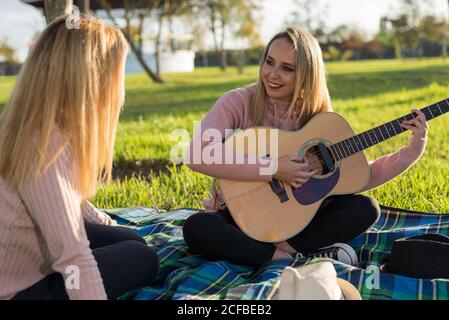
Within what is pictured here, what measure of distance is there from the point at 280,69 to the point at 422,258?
1.15 m

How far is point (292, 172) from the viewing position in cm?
289

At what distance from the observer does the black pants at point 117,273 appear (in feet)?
7.13

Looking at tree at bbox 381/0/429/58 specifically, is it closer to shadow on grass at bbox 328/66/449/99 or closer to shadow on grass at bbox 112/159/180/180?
shadow on grass at bbox 328/66/449/99

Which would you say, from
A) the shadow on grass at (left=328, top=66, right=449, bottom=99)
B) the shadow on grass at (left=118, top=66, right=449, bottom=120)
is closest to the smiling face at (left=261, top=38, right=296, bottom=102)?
the shadow on grass at (left=118, top=66, right=449, bottom=120)

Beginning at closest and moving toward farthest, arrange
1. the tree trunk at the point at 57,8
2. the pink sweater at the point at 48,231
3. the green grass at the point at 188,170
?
the pink sweater at the point at 48,231, the green grass at the point at 188,170, the tree trunk at the point at 57,8

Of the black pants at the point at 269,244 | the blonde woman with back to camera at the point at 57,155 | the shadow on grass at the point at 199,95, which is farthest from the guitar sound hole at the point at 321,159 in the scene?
the shadow on grass at the point at 199,95

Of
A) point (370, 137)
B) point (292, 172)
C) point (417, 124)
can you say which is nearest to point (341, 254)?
point (292, 172)

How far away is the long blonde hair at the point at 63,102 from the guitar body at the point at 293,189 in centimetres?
92

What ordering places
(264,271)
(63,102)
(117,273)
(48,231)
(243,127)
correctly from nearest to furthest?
1. (48,231)
2. (63,102)
3. (117,273)
4. (264,271)
5. (243,127)

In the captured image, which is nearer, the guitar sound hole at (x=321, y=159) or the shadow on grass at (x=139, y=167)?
the guitar sound hole at (x=321, y=159)

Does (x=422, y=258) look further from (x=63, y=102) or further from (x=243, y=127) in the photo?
(x=63, y=102)

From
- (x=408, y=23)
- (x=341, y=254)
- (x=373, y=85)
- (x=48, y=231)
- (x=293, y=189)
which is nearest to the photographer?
(x=48, y=231)

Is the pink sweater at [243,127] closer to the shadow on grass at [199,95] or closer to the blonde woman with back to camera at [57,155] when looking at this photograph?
the blonde woman with back to camera at [57,155]
